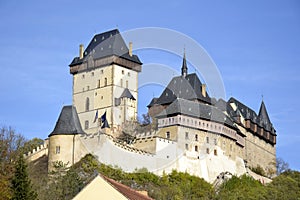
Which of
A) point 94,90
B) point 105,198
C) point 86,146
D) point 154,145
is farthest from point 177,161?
point 105,198

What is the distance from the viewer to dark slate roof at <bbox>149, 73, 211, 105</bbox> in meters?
74.6

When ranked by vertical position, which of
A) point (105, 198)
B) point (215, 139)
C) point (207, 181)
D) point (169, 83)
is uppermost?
point (169, 83)

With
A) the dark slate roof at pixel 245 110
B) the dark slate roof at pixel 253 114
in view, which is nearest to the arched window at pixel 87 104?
the dark slate roof at pixel 253 114

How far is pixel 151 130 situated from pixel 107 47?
1439cm

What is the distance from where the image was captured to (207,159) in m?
68.8

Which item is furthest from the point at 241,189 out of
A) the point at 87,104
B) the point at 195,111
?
the point at 87,104

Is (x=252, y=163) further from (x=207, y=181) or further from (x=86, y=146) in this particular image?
(x=86, y=146)

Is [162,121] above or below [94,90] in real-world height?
below

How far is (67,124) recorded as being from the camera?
63.3 meters

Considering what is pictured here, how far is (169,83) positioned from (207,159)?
1083 cm

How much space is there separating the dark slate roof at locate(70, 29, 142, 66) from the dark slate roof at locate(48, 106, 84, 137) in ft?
50.3

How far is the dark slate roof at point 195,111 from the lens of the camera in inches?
2726

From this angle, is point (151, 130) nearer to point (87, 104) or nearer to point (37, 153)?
point (37, 153)

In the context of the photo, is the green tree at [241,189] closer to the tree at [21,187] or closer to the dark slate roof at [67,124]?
the dark slate roof at [67,124]
